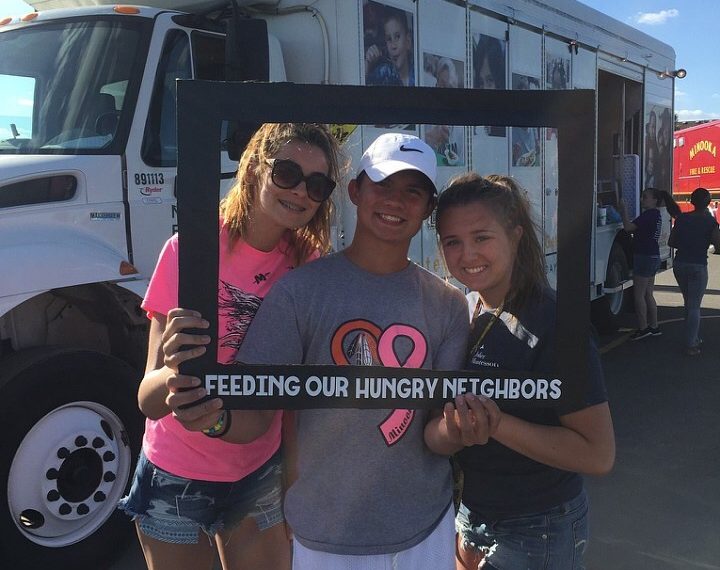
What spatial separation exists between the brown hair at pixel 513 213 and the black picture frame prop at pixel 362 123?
6.2 inches

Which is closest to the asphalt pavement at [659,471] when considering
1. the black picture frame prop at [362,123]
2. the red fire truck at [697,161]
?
the black picture frame prop at [362,123]

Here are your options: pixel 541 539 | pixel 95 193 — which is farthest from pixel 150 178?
pixel 541 539

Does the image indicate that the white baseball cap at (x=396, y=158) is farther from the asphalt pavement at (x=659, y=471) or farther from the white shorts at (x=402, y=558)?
the asphalt pavement at (x=659, y=471)

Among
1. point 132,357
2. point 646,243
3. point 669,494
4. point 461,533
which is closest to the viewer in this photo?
point 461,533

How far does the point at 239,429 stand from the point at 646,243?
742 cm

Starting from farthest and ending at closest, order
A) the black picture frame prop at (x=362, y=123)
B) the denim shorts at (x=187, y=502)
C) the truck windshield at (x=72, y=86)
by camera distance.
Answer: the truck windshield at (x=72, y=86), the denim shorts at (x=187, y=502), the black picture frame prop at (x=362, y=123)

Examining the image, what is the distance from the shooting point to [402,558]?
5.00 ft

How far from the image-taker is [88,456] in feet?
10.6

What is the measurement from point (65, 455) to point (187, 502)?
5.05ft

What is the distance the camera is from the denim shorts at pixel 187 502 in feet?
6.26

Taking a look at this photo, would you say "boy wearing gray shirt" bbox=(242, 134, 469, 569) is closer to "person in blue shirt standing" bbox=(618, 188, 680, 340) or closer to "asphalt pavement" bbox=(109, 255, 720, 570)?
"asphalt pavement" bbox=(109, 255, 720, 570)

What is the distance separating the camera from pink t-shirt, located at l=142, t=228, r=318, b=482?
1646 millimetres

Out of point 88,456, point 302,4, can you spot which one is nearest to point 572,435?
point 88,456

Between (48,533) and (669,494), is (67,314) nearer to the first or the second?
→ (48,533)
